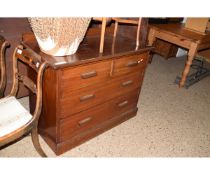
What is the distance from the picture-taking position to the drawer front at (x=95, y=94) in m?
1.62

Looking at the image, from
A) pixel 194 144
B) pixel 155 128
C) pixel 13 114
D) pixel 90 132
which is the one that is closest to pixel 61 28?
pixel 13 114

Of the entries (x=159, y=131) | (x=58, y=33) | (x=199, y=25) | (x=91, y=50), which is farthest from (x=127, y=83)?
(x=199, y=25)

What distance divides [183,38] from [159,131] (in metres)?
1.42

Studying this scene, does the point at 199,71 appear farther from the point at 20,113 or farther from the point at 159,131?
the point at 20,113

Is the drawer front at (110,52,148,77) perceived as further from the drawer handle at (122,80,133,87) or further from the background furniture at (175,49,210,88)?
the background furniture at (175,49,210,88)

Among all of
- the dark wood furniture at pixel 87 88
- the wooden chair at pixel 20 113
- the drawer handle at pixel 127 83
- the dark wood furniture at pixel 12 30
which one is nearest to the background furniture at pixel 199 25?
the dark wood furniture at pixel 87 88

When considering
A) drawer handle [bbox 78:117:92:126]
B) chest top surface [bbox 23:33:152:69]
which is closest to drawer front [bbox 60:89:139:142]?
drawer handle [bbox 78:117:92:126]

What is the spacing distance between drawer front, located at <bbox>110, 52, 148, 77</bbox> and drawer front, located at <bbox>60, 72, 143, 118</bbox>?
71 millimetres

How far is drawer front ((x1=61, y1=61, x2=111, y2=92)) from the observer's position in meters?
1.50

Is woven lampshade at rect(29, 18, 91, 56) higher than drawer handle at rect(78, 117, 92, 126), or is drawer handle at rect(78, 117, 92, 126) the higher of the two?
woven lampshade at rect(29, 18, 91, 56)

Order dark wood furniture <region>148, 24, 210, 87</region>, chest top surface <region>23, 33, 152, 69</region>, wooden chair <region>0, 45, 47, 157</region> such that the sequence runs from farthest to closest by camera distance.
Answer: dark wood furniture <region>148, 24, 210, 87</region>, chest top surface <region>23, 33, 152, 69</region>, wooden chair <region>0, 45, 47, 157</region>

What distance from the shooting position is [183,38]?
9.73 ft

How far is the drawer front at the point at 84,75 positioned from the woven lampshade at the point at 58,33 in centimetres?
16

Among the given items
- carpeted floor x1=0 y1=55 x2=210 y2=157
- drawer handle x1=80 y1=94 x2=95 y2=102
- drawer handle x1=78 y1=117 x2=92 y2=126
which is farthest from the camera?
carpeted floor x1=0 y1=55 x2=210 y2=157
